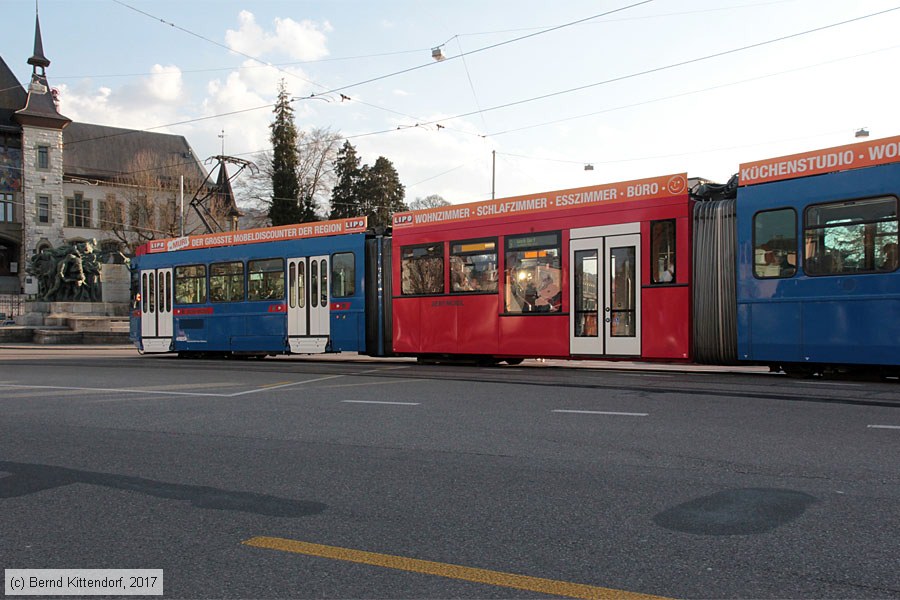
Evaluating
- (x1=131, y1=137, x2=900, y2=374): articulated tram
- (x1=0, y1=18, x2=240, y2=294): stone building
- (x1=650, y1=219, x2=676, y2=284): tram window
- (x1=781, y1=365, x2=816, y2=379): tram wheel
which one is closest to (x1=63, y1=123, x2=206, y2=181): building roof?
(x1=0, y1=18, x2=240, y2=294): stone building

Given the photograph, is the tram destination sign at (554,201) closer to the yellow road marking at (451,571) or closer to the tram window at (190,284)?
the tram window at (190,284)

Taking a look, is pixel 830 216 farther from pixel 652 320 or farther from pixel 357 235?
pixel 357 235

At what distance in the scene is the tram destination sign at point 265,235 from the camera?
1769cm

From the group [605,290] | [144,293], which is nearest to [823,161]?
[605,290]

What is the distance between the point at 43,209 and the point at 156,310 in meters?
59.0

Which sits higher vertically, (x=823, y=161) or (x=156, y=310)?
(x=823, y=161)

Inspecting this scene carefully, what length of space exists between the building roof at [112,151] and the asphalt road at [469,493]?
70349 millimetres

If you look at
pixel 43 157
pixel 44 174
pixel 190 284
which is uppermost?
pixel 43 157

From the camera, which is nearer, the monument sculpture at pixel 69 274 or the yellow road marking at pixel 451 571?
the yellow road marking at pixel 451 571

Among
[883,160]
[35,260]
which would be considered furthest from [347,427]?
[35,260]

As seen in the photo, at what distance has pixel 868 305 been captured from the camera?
35.0ft

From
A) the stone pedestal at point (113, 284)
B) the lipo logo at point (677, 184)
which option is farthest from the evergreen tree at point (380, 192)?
the lipo logo at point (677, 184)

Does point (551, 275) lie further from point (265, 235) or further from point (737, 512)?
point (737, 512)

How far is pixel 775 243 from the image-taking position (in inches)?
459
